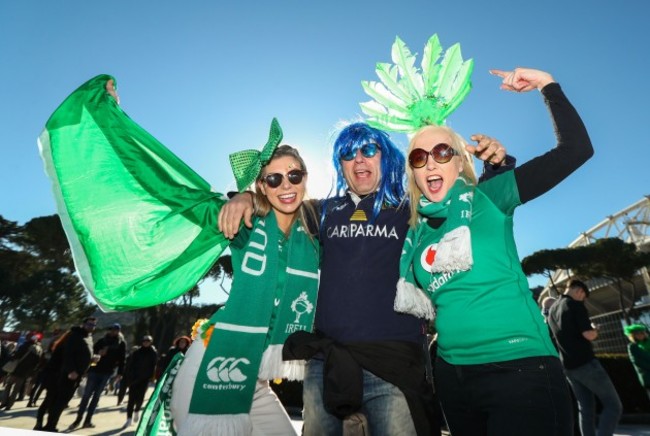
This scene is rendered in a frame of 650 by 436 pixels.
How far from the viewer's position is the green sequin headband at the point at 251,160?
238 cm

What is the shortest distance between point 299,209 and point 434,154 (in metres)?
0.94

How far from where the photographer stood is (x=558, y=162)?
1623mm

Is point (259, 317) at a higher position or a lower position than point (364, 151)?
lower

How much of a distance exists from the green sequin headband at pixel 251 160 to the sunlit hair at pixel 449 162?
83 cm

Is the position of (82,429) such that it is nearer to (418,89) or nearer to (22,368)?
(22,368)

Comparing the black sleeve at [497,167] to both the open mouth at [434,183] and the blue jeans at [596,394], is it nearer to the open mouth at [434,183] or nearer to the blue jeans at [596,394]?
the open mouth at [434,183]

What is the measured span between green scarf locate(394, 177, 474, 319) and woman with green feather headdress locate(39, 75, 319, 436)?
0.63 meters

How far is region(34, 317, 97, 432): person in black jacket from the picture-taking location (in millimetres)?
6402

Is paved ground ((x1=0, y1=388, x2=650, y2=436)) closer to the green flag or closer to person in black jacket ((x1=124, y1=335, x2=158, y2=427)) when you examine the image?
person in black jacket ((x1=124, y1=335, x2=158, y2=427))

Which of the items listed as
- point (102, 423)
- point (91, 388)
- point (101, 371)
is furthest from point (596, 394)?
point (102, 423)

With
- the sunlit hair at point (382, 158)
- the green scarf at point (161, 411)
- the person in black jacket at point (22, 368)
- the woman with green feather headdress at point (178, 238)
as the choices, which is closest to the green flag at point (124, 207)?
the woman with green feather headdress at point (178, 238)

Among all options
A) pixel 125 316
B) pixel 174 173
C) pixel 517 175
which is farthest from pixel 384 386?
pixel 125 316


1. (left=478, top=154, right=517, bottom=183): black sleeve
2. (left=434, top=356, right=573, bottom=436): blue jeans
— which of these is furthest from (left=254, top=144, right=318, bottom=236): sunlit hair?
(left=434, top=356, right=573, bottom=436): blue jeans

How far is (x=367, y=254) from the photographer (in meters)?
2.06
